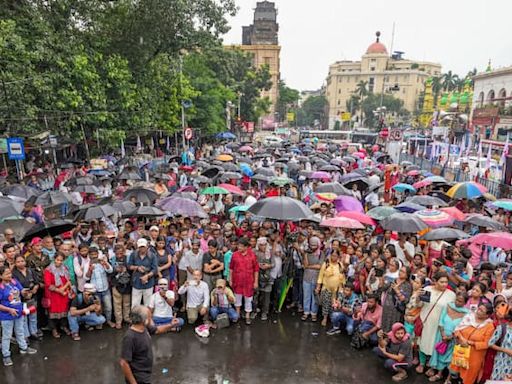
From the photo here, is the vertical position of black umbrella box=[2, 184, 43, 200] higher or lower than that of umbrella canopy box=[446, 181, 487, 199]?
lower

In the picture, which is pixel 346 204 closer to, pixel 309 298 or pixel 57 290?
pixel 309 298

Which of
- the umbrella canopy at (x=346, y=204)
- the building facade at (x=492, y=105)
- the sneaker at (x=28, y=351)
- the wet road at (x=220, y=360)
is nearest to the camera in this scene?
the wet road at (x=220, y=360)

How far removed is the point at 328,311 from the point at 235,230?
8.49ft

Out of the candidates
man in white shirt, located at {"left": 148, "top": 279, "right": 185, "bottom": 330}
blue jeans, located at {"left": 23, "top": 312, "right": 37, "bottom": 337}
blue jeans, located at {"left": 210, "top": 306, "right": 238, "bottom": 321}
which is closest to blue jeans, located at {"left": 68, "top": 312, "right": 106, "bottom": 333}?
blue jeans, located at {"left": 23, "top": 312, "right": 37, "bottom": 337}

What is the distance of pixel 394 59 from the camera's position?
111 m

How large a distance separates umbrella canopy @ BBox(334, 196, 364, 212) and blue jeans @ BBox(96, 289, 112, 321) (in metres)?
5.49

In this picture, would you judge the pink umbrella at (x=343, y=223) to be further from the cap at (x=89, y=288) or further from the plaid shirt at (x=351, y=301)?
the cap at (x=89, y=288)

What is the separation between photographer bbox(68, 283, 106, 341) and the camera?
6.61 m

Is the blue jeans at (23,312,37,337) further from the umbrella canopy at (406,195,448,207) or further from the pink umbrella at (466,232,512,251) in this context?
the umbrella canopy at (406,195,448,207)

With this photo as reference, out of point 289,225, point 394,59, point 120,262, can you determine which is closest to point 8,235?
point 120,262

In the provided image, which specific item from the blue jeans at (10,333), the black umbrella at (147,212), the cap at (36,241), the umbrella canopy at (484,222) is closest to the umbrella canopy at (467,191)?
the umbrella canopy at (484,222)

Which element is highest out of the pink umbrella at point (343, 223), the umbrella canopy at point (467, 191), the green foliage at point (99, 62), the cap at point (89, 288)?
the green foliage at point (99, 62)

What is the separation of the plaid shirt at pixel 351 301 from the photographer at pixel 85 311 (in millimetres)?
3889

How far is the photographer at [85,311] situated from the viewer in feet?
21.7
